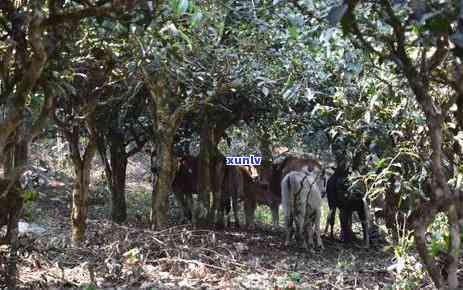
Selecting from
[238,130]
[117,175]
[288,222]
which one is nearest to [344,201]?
[288,222]

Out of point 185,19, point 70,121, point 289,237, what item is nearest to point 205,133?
point 289,237

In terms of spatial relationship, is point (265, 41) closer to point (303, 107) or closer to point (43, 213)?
point (303, 107)

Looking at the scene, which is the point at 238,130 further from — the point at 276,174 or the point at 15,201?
the point at 15,201

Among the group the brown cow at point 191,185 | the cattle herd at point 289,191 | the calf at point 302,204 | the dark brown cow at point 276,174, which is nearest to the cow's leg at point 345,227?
the cattle herd at point 289,191

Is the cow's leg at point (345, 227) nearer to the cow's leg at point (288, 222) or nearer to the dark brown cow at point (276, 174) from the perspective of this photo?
the dark brown cow at point (276, 174)

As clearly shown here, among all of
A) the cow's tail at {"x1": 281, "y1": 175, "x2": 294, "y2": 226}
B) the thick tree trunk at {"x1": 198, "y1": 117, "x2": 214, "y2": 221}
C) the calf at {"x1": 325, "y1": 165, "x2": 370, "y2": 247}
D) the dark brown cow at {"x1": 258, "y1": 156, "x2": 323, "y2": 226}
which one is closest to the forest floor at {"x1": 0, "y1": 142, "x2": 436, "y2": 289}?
the cow's tail at {"x1": 281, "y1": 175, "x2": 294, "y2": 226}

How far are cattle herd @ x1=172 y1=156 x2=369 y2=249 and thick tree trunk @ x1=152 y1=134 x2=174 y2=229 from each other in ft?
8.84

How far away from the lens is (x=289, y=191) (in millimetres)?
10094

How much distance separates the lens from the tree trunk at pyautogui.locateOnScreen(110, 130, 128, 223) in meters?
11.2

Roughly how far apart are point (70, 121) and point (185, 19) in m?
2.60

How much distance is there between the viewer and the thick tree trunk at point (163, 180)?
26.0 ft

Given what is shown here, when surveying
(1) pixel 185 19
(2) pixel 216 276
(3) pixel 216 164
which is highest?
(1) pixel 185 19

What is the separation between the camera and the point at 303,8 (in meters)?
3.89

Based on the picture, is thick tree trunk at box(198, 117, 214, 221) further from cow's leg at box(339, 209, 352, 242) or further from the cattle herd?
cow's leg at box(339, 209, 352, 242)
